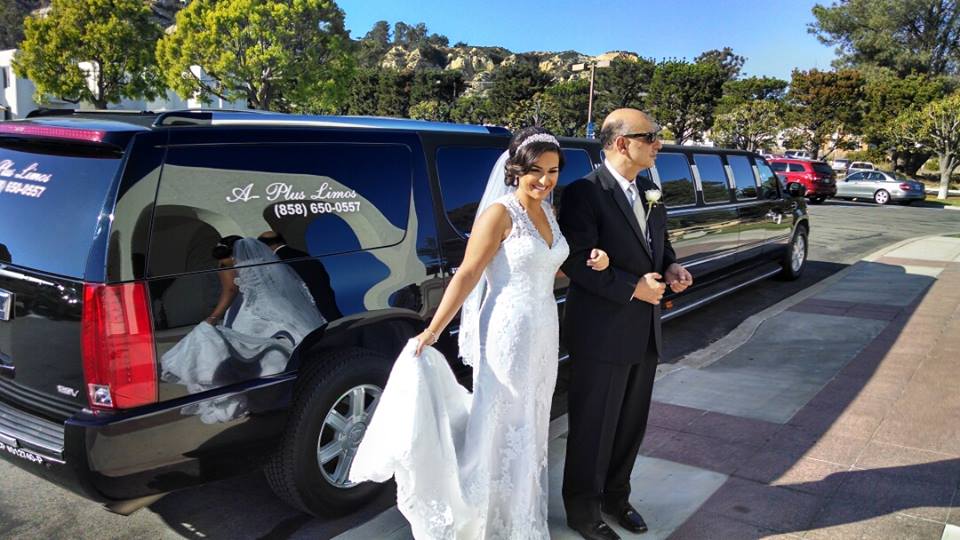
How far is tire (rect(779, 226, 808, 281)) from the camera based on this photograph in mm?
9427

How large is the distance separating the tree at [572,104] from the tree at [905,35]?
2464 cm

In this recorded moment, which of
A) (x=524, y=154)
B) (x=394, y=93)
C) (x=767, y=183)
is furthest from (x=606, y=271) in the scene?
(x=394, y=93)

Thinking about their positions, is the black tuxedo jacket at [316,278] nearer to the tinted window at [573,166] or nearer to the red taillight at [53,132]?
the red taillight at [53,132]

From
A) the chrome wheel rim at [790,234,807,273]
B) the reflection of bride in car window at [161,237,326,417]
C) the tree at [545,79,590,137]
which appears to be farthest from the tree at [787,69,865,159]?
the reflection of bride in car window at [161,237,326,417]

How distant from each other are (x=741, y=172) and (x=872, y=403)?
3993mm

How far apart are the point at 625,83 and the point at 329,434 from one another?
70784 mm

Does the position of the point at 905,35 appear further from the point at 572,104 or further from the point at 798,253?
the point at 798,253

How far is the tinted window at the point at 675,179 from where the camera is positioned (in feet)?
21.2

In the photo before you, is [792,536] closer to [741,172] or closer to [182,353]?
[182,353]

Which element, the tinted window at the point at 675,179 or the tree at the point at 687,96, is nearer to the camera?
the tinted window at the point at 675,179

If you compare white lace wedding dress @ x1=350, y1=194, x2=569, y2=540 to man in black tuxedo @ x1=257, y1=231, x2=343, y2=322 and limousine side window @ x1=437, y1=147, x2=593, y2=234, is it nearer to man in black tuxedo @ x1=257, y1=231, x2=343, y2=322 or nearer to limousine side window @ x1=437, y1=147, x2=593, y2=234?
man in black tuxedo @ x1=257, y1=231, x2=343, y2=322

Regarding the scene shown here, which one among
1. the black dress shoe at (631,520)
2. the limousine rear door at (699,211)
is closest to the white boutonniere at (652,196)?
the black dress shoe at (631,520)

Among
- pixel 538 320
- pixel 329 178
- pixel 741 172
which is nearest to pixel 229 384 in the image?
pixel 329 178

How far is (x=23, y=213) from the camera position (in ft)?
9.07
